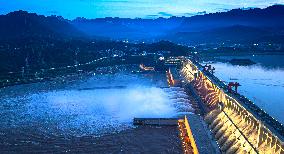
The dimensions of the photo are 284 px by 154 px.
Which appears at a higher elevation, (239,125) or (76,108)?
(239,125)

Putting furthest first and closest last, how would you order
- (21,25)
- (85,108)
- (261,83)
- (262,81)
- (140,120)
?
(21,25)
(262,81)
(261,83)
(85,108)
(140,120)

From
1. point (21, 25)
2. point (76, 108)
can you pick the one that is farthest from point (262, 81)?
point (21, 25)

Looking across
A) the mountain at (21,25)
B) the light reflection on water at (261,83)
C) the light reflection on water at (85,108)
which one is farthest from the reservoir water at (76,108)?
the mountain at (21,25)

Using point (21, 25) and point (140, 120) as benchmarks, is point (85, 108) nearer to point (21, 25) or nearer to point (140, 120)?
point (140, 120)

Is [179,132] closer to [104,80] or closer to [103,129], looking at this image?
[103,129]

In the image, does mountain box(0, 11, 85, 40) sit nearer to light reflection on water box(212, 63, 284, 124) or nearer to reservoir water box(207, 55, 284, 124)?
reservoir water box(207, 55, 284, 124)

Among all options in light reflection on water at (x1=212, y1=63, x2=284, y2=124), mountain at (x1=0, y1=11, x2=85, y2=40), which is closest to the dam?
light reflection on water at (x1=212, y1=63, x2=284, y2=124)
